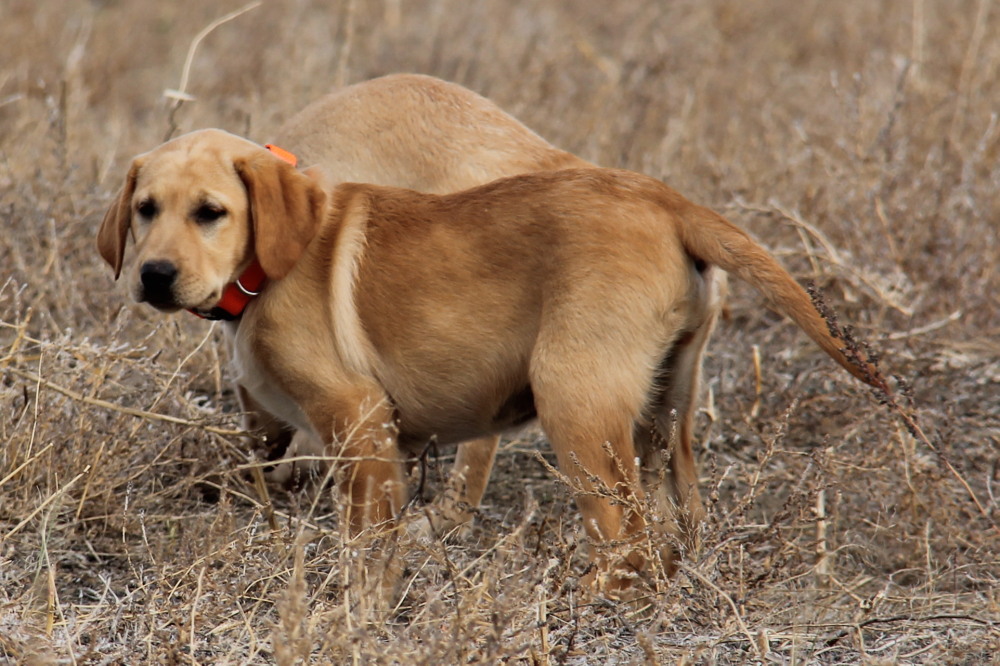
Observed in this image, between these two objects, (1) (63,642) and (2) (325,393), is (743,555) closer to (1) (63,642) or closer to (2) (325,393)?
(2) (325,393)

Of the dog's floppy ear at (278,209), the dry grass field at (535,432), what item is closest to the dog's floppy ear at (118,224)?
the dry grass field at (535,432)

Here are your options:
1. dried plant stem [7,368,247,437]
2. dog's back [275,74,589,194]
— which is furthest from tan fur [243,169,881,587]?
dog's back [275,74,589,194]

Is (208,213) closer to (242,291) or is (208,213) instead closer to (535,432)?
(242,291)

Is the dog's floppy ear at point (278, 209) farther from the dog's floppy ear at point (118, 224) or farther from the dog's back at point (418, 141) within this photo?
the dog's back at point (418, 141)

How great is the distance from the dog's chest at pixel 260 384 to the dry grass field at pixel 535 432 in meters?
0.17

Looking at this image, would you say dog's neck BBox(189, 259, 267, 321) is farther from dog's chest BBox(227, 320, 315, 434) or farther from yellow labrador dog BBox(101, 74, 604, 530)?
yellow labrador dog BBox(101, 74, 604, 530)

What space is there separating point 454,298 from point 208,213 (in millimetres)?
816

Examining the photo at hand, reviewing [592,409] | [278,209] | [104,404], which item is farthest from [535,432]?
[104,404]

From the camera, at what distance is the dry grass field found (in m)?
3.18

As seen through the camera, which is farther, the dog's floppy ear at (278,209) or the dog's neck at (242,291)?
the dog's neck at (242,291)

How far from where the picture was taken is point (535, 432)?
5.11 metres

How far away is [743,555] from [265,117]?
4.45 m

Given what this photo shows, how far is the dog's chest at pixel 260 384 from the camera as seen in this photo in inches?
155

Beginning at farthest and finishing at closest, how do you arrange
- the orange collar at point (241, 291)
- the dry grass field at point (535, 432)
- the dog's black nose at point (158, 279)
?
the orange collar at point (241, 291), the dog's black nose at point (158, 279), the dry grass field at point (535, 432)
